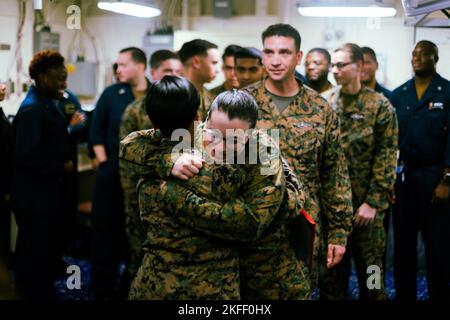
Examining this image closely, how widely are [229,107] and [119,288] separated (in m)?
1.83

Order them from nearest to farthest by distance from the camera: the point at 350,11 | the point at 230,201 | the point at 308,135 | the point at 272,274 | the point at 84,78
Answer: the point at 230,201, the point at 272,274, the point at 308,135, the point at 350,11, the point at 84,78

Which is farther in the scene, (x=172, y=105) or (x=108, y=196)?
(x=108, y=196)

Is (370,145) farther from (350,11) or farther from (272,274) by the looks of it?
(272,274)

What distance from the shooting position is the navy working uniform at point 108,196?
276cm

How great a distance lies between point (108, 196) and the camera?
2.79 metres

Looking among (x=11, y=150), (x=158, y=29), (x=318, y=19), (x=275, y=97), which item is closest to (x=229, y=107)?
(x=275, y=97)

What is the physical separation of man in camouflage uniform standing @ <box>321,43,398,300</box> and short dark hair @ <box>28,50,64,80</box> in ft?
4.14

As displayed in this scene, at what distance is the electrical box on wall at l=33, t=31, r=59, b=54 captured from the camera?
2814 mm

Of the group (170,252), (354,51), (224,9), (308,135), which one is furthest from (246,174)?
(224,9)

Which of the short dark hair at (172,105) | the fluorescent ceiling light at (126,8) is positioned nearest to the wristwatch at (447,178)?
the short dark hair at (172,105)

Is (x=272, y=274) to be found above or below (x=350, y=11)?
below

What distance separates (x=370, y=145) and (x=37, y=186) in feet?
4.90

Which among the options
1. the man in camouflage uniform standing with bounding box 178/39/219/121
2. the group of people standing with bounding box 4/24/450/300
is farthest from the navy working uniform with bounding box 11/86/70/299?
the man in camouflage uniform standing with bounding box 178/39/219/121

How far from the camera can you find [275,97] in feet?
6.70
